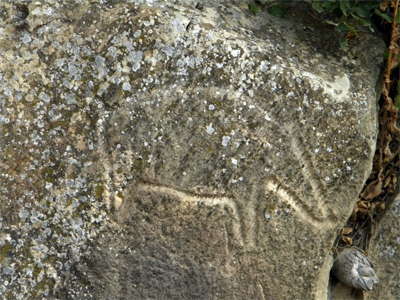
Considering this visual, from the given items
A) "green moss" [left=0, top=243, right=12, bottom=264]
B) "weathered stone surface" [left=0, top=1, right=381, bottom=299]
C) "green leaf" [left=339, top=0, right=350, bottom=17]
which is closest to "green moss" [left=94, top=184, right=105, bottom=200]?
"weathered stone surface" [left=0, top=1, right=381, bottom=299]

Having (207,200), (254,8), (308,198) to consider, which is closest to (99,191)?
(207,200)

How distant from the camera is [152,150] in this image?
1996 millimetres

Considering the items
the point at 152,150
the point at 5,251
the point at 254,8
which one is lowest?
the point at 5,251

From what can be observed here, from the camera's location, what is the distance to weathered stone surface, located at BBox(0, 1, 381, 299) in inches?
78.0

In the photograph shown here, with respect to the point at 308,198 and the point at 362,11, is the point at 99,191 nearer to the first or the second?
the point at 308,198

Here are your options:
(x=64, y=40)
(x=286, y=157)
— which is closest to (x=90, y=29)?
(x=64, y=40)

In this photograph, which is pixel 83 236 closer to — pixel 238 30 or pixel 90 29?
pixel 90 29

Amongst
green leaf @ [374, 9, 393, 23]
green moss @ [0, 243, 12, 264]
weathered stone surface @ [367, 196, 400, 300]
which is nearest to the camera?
green moss @ [0, 243, 12, 264]

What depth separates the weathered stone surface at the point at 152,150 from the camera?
6.50 feet

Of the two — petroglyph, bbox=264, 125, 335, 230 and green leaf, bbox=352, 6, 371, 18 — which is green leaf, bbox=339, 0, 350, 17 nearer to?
green leaf, bbox=352, 6, 371, 18

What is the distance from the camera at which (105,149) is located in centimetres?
199

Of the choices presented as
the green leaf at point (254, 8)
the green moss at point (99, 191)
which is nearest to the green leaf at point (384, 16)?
the green leaf at point (254, 8)

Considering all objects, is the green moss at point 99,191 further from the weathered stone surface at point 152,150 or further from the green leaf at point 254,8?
the green leaf at point 254,8

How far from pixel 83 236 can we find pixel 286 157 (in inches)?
26.5
